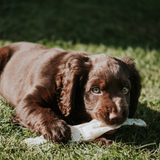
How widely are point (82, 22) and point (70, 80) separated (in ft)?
20.6

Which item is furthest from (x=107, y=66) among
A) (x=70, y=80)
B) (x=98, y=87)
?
(x=70, y=80)

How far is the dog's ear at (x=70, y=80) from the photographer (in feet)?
9.05

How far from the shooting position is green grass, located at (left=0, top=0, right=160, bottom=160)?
2.38 m

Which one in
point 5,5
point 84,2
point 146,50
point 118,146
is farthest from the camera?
point 84,2

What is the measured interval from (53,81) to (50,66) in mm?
253

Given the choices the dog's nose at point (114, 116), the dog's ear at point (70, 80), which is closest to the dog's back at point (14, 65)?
the dog's ear at point (70, 80)

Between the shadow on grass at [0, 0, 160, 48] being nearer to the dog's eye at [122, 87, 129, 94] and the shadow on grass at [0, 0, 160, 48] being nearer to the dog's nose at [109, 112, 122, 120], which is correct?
the dog's eye at [122, 87, 129, 94]

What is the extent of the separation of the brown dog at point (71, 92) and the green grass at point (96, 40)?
23 centimetres

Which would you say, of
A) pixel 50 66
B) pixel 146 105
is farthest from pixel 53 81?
pixel 146 105

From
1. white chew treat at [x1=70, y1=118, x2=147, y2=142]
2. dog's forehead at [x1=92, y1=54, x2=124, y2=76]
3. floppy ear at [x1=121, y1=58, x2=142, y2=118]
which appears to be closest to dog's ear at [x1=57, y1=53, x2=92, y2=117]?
dog's forehead at [x1=92, y1=54, x2=124, y2=76]

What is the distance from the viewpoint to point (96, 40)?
7.53 m

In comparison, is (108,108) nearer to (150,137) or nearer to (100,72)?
(100,72)

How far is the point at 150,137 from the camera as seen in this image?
2.89 m

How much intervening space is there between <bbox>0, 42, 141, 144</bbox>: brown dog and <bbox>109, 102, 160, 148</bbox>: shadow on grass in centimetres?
31
